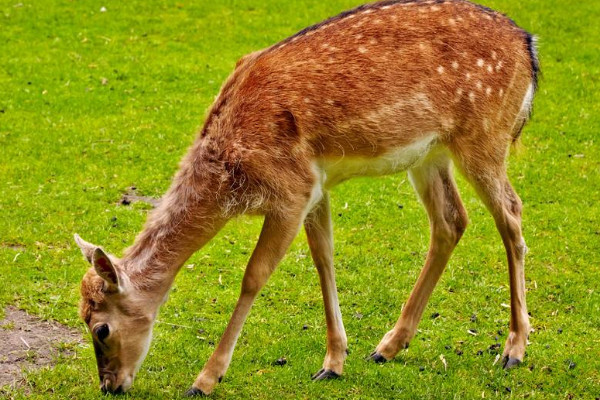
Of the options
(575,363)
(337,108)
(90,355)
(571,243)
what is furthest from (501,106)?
(90,355)

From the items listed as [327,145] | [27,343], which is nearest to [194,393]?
[27,343]

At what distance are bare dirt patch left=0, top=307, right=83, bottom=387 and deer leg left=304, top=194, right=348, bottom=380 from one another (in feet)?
6.15

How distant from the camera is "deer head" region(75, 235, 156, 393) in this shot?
595 cm

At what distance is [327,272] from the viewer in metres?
6.89

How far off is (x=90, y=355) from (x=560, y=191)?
17.9 ft

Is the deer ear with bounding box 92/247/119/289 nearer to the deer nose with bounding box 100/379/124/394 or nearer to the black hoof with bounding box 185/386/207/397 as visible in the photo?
the deer nose with bounding box 100/379/124/394

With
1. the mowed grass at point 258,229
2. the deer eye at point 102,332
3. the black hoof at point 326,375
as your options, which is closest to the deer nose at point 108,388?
the mowed grass at point 258,229

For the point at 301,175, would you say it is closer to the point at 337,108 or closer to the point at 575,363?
the point at 337,108

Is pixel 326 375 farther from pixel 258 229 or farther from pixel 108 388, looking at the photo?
pixel 258 229

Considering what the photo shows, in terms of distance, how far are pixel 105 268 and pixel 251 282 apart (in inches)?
38.2

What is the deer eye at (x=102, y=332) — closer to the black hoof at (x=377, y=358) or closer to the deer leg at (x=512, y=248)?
the black hoof at (x=377, y=358)

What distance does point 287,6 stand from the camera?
1578cm

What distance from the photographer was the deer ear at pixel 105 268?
5656 mm

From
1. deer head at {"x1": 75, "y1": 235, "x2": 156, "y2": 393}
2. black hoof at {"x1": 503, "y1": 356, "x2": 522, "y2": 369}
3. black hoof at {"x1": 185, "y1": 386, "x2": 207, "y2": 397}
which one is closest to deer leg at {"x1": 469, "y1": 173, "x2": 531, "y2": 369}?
black hoof at {"x1": 503, "y1": 356, "x2": 522, "y2": 369}
